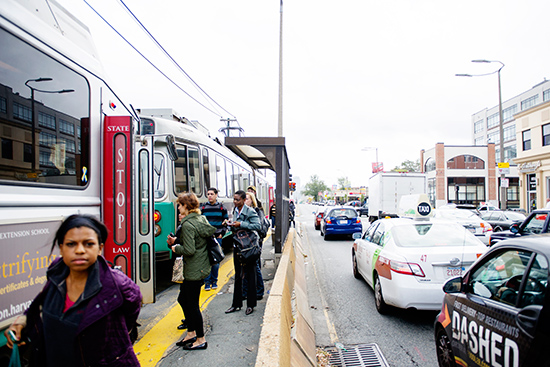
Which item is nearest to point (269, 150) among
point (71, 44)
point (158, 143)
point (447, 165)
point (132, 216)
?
point (158, 143)

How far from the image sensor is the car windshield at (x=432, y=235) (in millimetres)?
5730

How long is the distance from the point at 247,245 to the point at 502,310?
3.56m

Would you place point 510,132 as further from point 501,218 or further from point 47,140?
point 47,140

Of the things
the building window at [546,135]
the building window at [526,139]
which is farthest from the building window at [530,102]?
the building window at [546,135]

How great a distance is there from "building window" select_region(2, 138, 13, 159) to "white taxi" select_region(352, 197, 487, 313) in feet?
15.7

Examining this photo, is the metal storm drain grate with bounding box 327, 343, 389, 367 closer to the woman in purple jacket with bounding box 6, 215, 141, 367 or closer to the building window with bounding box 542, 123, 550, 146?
the woman in purple jacket with bounding box 6, 215, 141, 367

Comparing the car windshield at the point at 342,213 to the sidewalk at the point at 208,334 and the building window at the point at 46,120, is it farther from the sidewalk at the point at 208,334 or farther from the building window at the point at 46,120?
the building window at the point at 46,120

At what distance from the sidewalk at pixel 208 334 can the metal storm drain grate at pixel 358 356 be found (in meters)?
0.97

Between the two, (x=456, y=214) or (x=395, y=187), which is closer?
(x=456, y=214)

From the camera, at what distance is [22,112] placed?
9.71 ft

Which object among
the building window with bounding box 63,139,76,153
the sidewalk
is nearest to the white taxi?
the sidewalk

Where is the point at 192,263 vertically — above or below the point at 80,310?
below

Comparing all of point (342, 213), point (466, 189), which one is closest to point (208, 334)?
point (342, 213)

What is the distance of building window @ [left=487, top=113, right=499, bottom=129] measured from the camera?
2803 inches
